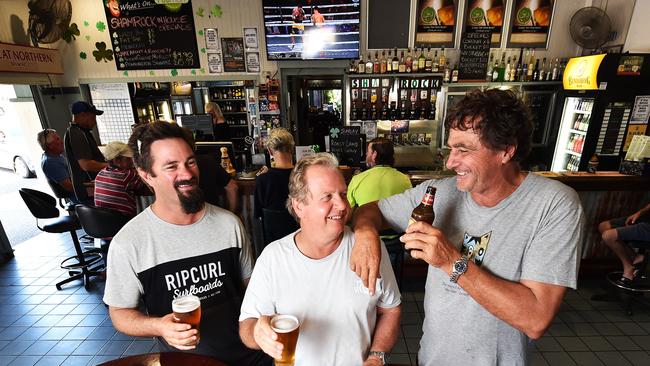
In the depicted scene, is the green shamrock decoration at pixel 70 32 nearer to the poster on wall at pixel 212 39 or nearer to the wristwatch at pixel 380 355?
the poster on wall at pixel 212 39

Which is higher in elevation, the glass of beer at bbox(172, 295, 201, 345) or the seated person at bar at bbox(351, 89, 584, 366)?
the seated person at bar at bbox(351, 89, 584, 366)

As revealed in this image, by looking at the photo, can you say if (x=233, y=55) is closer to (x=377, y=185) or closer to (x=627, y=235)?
(x=377, y=185)

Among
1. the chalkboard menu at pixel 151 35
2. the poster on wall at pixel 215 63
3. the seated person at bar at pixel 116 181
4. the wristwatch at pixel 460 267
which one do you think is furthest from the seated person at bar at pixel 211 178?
the chalkboard menu at pixel 151 35

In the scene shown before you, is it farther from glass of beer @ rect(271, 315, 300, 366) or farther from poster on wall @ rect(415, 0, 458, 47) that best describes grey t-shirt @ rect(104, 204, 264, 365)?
poster on wall @ rect(415, 0, 458, 47)

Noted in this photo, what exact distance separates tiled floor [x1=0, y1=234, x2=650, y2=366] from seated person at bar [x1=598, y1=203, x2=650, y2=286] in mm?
393

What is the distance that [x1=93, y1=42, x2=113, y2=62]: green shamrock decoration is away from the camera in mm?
6211

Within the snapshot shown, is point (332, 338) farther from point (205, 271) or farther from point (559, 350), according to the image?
point (559, 350)

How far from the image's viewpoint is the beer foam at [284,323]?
109 centimetres

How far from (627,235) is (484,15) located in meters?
Result: 4.43

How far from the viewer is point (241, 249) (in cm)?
172

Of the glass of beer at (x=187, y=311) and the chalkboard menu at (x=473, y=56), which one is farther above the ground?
the chalkboard menu at (x=473, y=56)

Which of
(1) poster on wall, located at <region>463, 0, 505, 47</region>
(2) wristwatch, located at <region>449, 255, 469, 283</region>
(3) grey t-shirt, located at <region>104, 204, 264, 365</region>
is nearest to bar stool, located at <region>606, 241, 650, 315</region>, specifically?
(2) wristwatch, located at <region>449, 255, 469, 283</region>

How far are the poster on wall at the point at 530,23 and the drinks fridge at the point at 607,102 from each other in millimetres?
892

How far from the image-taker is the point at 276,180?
295cm
